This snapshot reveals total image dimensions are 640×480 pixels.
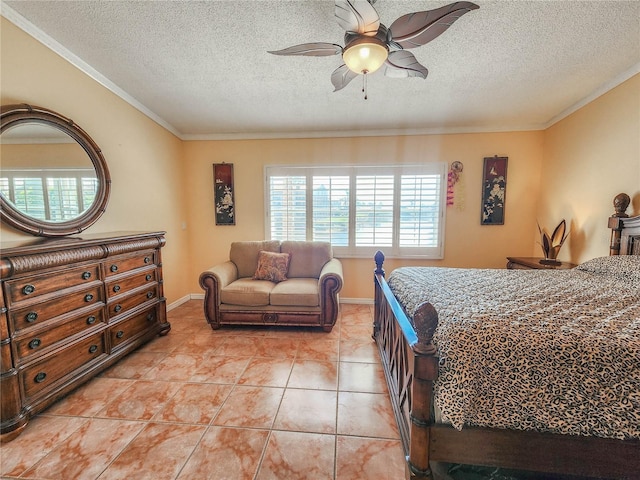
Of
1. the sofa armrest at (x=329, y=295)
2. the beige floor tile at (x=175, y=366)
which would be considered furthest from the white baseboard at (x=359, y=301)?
the beige floor tile at (x=175, y=366)

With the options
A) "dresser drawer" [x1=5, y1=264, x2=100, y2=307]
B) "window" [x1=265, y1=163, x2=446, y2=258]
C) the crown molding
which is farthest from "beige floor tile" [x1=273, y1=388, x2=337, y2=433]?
the crown molding

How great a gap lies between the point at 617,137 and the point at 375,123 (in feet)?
7.65

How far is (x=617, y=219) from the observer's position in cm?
223

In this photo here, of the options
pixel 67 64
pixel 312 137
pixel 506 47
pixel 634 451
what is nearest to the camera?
pixel 634 451

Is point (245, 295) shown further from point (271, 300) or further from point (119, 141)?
point (119, 141)

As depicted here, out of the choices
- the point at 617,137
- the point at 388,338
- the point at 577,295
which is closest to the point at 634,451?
the point at 577,295

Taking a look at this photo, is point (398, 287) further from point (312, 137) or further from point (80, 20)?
point (80, 20)

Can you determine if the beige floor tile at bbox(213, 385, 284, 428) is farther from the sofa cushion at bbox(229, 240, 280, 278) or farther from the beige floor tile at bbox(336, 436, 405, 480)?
the sofa cushion at bbox(229, 240, 280, 278)

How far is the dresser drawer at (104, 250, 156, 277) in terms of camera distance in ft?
6.73

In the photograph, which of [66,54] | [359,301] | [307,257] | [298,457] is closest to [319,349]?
[298,457]

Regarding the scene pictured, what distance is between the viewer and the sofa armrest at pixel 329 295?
107 inches

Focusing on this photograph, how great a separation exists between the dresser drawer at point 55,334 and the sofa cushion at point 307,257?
192 centimetres

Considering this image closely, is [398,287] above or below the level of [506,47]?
below

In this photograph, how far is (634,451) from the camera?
40.3 inches
